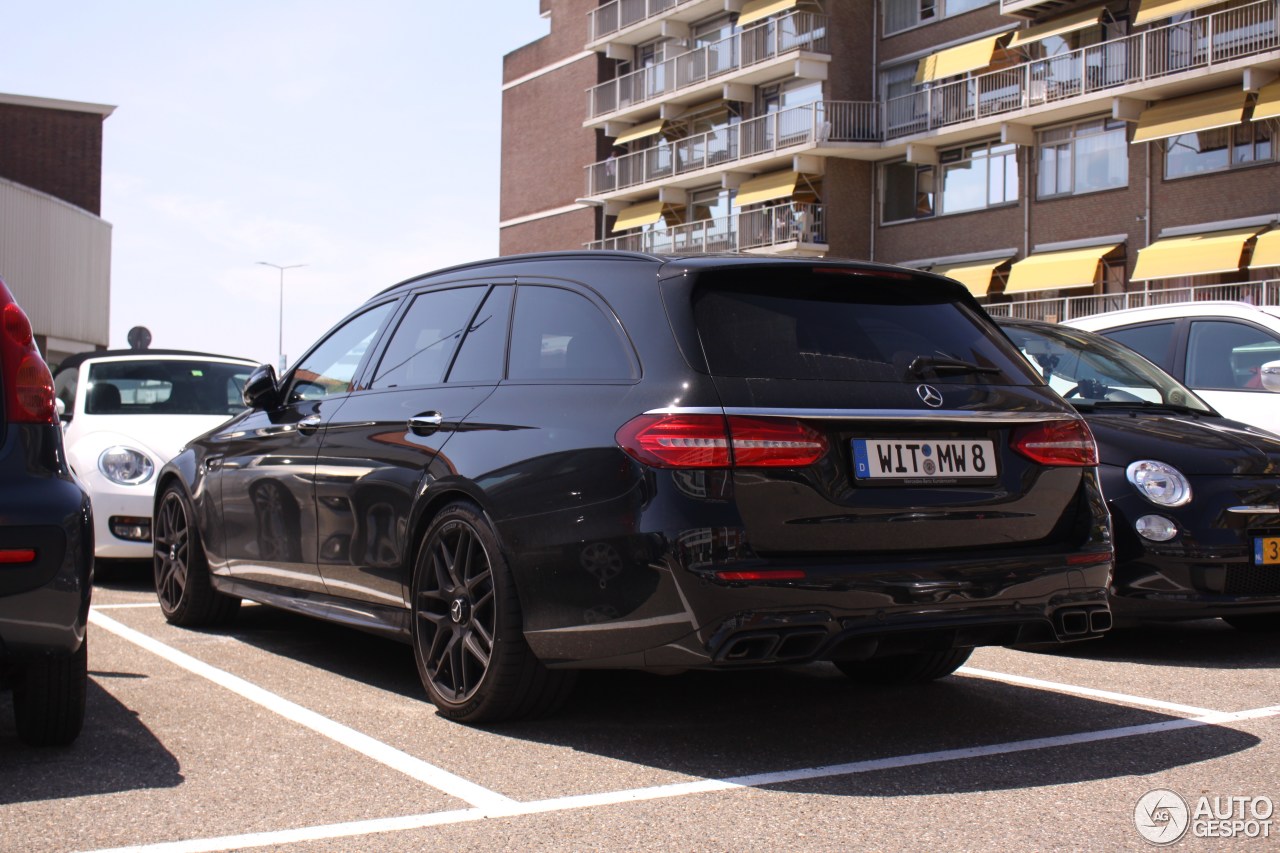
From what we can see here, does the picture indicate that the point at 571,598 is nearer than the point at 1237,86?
Yes

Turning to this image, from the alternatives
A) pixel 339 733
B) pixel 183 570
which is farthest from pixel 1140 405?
pixel 183 570

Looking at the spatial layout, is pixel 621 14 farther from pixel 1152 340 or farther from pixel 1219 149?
pixel 1152 340

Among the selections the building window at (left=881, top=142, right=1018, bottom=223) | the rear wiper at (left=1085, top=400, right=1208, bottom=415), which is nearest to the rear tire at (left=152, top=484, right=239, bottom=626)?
the rear wiper at (left=1085, top=400, right=1208, bottom=415)

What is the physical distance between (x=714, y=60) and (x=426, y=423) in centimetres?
4124

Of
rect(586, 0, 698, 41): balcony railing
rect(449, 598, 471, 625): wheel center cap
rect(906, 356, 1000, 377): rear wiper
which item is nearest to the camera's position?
rect(906, 356, 1000, 377): rear wiper

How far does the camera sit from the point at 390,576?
5.35 m

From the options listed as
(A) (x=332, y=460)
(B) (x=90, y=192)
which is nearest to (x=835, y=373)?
(A) (x=332, y=460)

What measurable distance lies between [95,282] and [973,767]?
64431 millimetres

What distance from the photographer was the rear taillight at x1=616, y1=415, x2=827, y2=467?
4.19 m

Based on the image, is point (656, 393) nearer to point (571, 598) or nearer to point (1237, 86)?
point (571, 598)

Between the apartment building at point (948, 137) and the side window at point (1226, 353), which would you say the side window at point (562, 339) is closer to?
the side window at point (1226, 353)

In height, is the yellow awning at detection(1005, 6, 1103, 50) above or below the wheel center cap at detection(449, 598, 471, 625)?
above

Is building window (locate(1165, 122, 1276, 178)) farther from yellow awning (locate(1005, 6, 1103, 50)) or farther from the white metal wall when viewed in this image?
the white metal wall

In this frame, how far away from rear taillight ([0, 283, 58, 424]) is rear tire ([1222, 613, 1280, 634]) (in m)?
5.73
